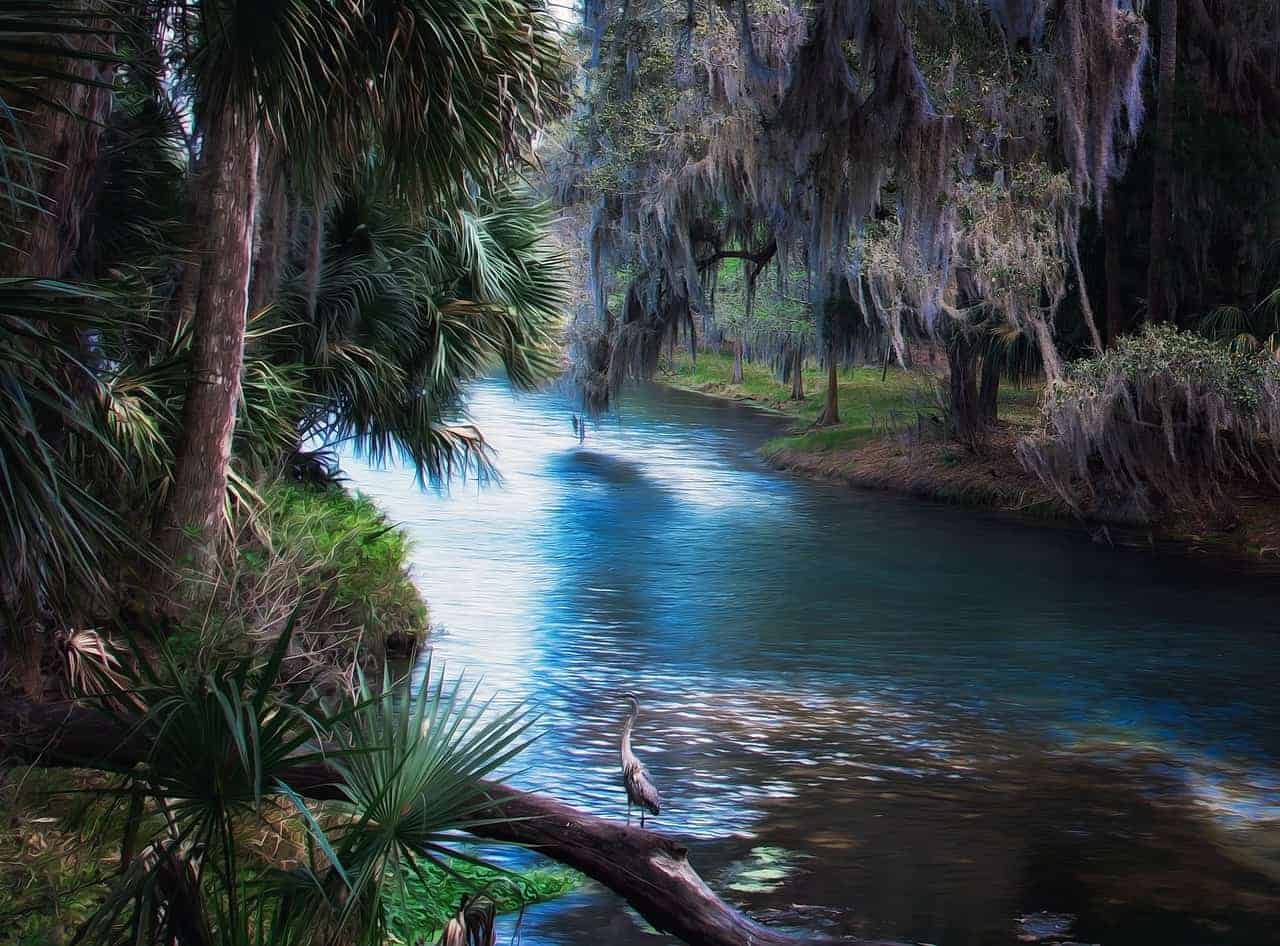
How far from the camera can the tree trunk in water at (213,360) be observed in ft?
29.2

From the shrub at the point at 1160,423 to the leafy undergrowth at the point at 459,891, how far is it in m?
13.1

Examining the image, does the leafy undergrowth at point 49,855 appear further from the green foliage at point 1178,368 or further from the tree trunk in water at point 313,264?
the green foliage at point 1178,368

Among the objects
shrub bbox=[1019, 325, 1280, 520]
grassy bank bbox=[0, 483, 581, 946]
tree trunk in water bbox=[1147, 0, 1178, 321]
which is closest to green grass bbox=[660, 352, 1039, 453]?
shrub bbox=[1019, 325, 1280, 520]

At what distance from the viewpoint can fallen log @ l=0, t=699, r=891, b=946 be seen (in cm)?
489

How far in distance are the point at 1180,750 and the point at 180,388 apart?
26.3 ft

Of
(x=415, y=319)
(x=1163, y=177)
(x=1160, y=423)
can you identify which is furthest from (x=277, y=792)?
(x=1163, y=177)

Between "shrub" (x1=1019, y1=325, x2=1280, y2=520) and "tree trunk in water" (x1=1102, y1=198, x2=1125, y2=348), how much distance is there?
109cm

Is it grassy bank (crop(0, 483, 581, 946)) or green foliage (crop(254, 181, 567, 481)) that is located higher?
green foliage (crop(254, 181, 567, 481))

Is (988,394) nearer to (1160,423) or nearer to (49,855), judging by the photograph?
(1160,423)

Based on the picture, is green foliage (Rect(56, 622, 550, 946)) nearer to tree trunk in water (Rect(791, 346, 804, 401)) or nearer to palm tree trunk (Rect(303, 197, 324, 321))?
palm tree trunk (Rect(303, 197, 324, 321))

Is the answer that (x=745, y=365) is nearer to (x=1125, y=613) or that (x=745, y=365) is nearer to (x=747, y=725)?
(x=1125, y=613)

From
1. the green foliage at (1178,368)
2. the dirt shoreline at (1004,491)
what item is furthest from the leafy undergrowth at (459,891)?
the dirt shoreline at (1004,491)

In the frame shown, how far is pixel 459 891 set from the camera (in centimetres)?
764

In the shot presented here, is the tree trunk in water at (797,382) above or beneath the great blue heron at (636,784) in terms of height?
above
